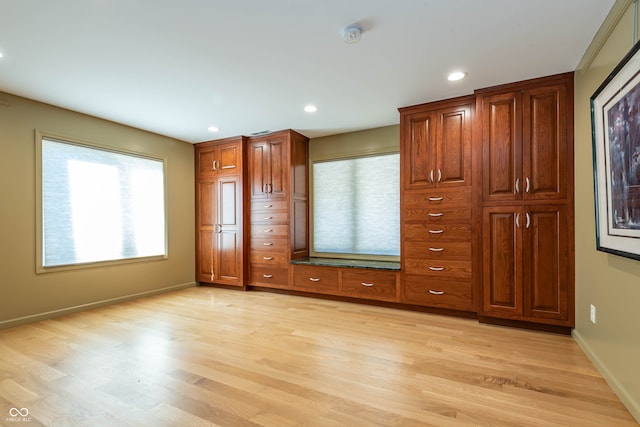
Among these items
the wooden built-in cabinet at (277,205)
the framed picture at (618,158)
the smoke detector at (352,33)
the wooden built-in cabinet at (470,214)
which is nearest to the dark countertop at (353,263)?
the wooden built-in cabinet at (470,214)

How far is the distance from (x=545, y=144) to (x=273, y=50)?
2502mm

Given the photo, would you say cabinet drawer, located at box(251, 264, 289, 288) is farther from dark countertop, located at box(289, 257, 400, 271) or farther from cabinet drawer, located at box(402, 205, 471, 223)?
cabinet drawer, located at box(402, 205, 471, 223)

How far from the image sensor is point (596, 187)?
6.57ft

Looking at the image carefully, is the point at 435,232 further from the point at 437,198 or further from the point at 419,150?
the point at 419,150

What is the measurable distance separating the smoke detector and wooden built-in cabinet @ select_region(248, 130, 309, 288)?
2.33 m

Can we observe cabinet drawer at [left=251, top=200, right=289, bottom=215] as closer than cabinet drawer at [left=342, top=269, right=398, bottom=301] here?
No

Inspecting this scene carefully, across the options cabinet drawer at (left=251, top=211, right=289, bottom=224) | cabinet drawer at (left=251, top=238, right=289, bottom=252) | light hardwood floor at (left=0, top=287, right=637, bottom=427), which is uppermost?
cabinet drawer at (left=251, top=211, right=289, bottom=224)

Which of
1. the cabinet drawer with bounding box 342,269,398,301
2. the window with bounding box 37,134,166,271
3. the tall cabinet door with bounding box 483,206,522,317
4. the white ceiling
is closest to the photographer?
the white ceiling

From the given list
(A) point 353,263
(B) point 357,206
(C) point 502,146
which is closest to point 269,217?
(B) point 357,206

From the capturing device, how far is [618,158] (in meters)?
1.68

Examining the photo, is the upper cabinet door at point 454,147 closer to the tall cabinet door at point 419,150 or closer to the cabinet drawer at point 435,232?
the tall cabinet door at point 419,150

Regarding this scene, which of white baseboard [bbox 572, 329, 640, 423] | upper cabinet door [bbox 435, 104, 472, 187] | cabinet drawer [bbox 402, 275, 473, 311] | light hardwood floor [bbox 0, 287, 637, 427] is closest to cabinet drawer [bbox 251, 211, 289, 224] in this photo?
light hardwood floor [bbox 0, 287, 637, 427]

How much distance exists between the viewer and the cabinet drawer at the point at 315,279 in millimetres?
3996

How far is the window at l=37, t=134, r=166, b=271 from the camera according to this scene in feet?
11.0
